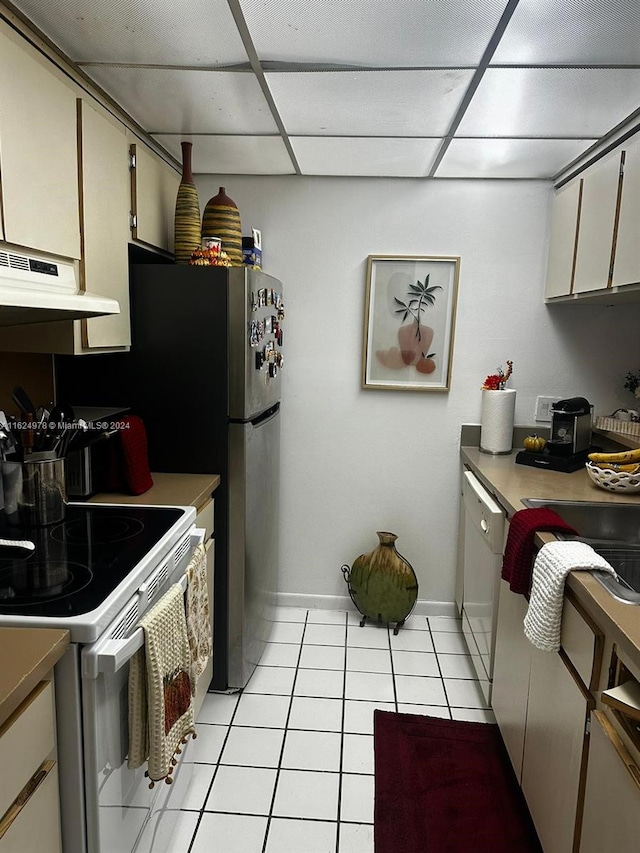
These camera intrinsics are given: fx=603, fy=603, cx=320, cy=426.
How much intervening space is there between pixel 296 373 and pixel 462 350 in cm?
81

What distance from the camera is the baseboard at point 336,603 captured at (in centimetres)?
311

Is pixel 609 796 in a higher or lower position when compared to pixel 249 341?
lower

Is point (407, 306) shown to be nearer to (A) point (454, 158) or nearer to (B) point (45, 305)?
(A) point (454, 158)

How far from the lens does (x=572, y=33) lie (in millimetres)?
1448

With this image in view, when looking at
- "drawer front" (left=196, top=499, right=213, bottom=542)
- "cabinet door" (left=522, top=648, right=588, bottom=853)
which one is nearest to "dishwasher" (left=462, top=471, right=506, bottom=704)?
"cabinet door" (left=522, top=648, right=588, bottom=853)

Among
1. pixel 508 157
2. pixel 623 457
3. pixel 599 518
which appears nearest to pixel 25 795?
pixel 599 518

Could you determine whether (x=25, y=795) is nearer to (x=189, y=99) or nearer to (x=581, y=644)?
(x=581, y=644)

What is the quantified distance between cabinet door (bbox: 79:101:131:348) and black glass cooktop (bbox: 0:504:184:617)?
21.1 inches

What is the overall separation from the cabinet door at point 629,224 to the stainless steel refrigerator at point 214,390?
4.11ft

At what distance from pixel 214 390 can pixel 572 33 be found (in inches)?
58.6

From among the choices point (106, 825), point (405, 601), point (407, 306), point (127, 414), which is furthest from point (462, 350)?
point (106, 825)

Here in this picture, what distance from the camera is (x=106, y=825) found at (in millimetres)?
1193

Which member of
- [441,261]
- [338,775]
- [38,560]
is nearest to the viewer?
[38,560]

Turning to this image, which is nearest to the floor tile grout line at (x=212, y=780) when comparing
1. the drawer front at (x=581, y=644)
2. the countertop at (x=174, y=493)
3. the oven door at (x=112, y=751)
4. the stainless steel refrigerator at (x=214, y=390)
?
the stainless steel refrigerator at (x=214, y=390)
